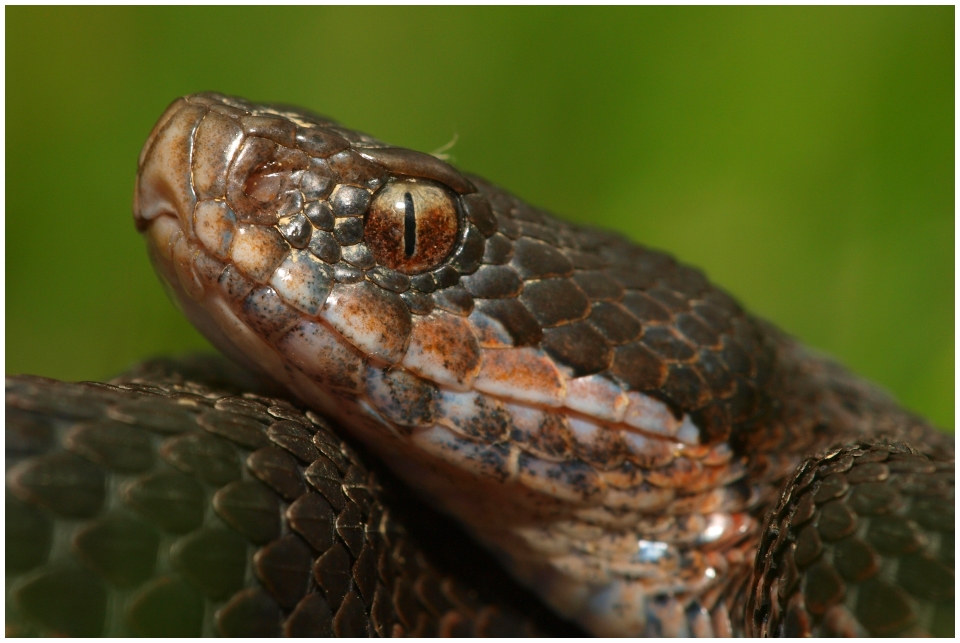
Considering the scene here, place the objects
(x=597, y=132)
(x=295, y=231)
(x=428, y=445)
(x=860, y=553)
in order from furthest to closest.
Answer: (x=597, y=132), (x=428, y=445), (x=295, y=231), (x=860, y=553)

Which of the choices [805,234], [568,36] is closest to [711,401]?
[805,234]

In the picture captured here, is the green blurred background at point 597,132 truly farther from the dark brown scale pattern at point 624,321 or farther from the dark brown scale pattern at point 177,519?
the dark brown scale pattern at point 177,519

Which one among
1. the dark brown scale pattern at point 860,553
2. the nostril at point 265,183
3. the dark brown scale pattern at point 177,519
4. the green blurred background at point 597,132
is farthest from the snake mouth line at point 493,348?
the green blurred background at point 597,132

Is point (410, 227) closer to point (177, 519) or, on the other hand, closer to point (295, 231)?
point (295, 231)

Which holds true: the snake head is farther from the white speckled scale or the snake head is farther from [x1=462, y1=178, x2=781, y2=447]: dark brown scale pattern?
[x1=462, y1=178, x2=781, y2=447]: dark brown scale pattern

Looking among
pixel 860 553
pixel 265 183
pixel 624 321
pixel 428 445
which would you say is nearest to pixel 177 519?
pixel 428 445

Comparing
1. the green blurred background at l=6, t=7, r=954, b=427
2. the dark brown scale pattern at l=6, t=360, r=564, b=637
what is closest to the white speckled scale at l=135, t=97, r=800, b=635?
the dark brown scale pattern at l=6, t=360, r=564, b=637

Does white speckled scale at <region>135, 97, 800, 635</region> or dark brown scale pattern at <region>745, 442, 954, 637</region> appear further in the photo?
white speckled scale at <region>135, 97, 800, 635</region>
